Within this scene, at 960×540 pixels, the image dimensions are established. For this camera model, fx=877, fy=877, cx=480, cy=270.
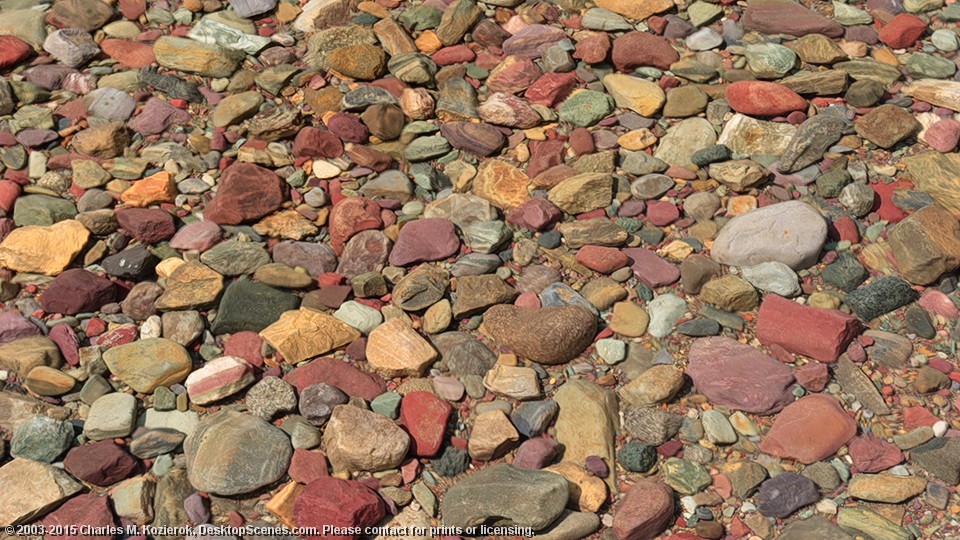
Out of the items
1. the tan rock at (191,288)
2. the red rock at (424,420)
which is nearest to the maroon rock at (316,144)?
the tan rock at (191,288)

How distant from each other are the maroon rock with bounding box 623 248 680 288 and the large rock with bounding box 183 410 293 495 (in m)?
1.46

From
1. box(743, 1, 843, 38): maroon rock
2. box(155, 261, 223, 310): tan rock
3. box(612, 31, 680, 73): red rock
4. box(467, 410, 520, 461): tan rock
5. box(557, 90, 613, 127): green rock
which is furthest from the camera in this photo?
box(743, 1, 843, 38): maroon rock

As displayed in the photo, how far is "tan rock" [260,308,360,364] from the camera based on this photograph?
3184mm

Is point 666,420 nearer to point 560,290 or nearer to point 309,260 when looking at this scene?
point 560,290

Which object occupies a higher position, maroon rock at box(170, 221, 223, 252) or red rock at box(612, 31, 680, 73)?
red rock at box(612, 31, 680, 73)

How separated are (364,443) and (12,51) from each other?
9.87 ft

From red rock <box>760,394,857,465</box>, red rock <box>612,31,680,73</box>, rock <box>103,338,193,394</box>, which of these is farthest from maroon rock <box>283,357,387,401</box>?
red rock <box>612,31,680,73</box>

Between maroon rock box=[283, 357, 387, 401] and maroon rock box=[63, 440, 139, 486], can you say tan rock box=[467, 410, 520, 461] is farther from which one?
maroon rock box=[63, 440, 139, 486]

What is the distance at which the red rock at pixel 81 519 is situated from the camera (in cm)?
271

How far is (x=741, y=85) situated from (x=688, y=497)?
203 cm

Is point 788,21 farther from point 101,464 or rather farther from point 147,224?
point 101,464

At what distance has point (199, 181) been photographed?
151 inches

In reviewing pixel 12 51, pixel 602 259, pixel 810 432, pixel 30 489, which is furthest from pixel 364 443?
pixel 12 51

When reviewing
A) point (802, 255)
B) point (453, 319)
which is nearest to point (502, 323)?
point (453, 319)
